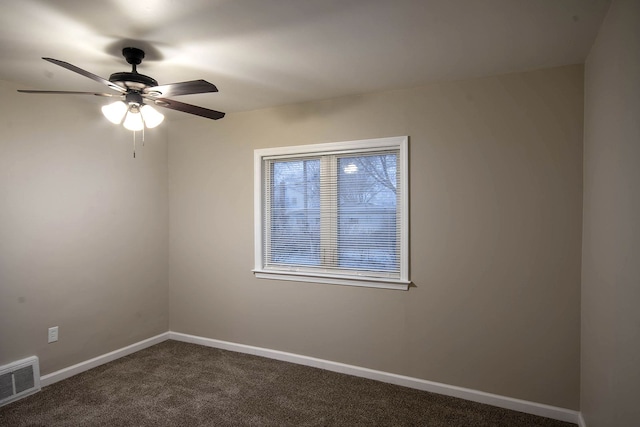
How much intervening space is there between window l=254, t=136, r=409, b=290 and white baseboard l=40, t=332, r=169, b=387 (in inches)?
56.6

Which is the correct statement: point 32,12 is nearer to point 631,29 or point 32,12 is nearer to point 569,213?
point 631,29

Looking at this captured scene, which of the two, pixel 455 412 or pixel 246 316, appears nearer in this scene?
pixel 455 412

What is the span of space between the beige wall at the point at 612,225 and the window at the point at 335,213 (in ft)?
4.14


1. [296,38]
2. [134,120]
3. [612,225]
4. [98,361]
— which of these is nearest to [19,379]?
[98,361]

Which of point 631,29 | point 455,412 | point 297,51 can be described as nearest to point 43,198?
point 297,51

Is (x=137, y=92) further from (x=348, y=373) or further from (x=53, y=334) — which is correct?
(x=348, y=373)

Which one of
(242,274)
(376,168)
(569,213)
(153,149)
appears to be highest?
(153,149)

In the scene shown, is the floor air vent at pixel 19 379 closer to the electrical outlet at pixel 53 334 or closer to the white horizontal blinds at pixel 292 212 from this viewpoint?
the electrical outlet at pixel 53 334

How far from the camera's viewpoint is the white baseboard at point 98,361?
10.5 ft

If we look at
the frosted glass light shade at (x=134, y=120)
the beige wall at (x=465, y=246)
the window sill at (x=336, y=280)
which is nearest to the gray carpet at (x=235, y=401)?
the beige wall at (x=465, y=246)

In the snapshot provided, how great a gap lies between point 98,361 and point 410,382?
284 cm

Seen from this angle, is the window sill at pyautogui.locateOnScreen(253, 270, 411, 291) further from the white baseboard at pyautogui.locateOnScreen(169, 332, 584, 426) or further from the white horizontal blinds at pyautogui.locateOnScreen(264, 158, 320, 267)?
the white baseboard at pyautogui.locateOnScreen(169, 332, 584, 426)

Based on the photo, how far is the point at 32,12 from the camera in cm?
192

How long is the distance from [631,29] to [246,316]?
3593mm
